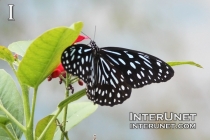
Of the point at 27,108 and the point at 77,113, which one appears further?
the point at 77,113

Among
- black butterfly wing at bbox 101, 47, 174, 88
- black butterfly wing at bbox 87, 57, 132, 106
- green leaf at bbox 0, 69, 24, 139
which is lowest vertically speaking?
green leaf at bbox 0, 69, 24, 139

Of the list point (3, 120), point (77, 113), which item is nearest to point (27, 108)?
point (3, 120)

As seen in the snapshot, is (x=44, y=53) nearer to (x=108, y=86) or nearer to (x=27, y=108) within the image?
(x=27, y=108)

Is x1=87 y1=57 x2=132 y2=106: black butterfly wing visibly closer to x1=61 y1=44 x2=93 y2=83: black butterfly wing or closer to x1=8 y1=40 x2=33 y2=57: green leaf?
x1=61 y1=44 x2=93 y2=83: black butterfly wing

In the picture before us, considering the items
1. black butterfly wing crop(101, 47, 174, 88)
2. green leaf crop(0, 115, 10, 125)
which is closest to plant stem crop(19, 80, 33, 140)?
green leaf crop(0, 115, 10, 125)

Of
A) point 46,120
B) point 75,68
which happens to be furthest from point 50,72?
point 46,120

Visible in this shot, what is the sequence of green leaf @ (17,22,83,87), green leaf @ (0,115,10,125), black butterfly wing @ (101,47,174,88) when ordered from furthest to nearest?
black butterfly wing @ (101,47,174,88) → green leaf @ (0,115,10,125) → green leaf @ (17,22,83,87)

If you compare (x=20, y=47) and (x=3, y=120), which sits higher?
(x=20, y=47)
